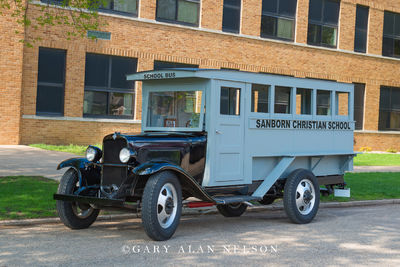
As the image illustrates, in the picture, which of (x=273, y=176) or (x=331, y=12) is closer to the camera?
(x=273, y=176)

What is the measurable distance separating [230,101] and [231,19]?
1564cm

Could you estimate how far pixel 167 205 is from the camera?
Result: 6551mm

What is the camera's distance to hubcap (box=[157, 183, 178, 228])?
6.50 m

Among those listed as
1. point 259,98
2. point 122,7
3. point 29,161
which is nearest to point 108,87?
point 122,7

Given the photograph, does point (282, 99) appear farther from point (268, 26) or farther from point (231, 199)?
point (268, 26)

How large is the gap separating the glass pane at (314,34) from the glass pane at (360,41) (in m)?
2.53

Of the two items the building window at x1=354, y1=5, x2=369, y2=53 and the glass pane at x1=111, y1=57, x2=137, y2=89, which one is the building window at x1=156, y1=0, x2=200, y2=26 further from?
the building window at x1=354, y1=5, x2=369, y2=53

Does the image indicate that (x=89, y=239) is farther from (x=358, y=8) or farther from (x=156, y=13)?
(x=358, y=8)

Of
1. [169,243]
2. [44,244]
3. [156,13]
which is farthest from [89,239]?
[156,13]

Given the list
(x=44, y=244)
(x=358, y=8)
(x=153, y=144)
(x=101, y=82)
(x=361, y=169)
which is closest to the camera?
(x=44, y=244)

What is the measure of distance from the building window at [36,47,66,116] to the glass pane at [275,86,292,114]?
12200 millimetres

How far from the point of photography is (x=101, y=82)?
19766mm

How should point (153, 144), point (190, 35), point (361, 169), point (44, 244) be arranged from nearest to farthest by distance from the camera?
point (44, 244)
point (153, 144)
point (361, 169)
point (190, 35)

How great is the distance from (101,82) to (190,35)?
433 cm
